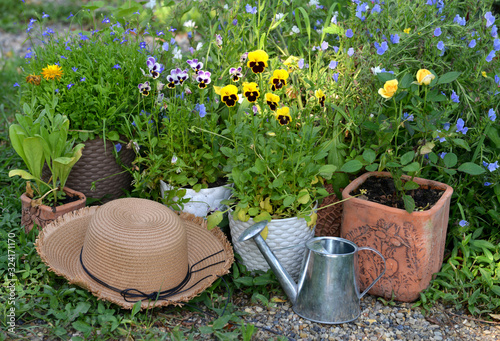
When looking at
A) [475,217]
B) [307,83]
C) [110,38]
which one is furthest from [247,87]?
[475,217]

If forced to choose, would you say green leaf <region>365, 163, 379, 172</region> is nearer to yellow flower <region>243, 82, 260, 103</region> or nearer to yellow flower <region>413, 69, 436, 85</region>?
yellow flower <region>413, 69, 436, 85</region>

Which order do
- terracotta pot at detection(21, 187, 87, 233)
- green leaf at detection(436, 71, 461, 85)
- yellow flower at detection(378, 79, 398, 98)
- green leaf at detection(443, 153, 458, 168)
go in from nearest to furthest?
yellow flower at detection(378, 79, 398, 98)
green leaf at detection(436, 71, 461, 85)
green leaf at detection(443, 153, 458, 168)
terracotta pot at detection(21, 187, 87, 233)

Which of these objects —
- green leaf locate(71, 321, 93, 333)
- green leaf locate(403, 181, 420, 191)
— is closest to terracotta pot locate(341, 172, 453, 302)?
green leaf locate(403, 181, 420, 191)

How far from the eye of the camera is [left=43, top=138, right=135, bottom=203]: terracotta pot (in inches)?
97.3

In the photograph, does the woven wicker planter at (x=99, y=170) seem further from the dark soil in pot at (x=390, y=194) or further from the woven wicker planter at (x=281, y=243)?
the dark soil in pot at (x=390, y=194)

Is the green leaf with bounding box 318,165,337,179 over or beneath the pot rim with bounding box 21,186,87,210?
over

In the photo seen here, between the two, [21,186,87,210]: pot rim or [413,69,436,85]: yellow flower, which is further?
[21,186,87,210]: pot rim

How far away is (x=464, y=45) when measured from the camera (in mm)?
2227

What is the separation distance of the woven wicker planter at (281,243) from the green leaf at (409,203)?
0.43 meters

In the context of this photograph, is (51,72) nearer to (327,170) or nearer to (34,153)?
(34,153)

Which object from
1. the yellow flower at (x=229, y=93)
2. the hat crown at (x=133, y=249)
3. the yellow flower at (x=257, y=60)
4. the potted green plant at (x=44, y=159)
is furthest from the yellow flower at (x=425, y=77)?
the potted green plant at (x=44, y=159)

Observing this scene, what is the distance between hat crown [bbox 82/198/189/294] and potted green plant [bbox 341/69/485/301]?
763 mm

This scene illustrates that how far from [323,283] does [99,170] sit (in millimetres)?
1256

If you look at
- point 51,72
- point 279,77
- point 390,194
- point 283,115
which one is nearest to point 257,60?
point 279,77
